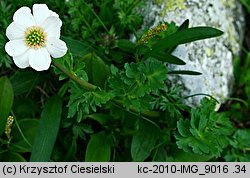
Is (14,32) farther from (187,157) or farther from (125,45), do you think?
(187,157)

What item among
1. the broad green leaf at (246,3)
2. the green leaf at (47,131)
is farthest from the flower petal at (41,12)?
the broad green leaf at (246,3)

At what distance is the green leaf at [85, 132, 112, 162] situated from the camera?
1776 millimetres

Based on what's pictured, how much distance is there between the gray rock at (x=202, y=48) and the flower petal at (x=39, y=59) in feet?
2.25

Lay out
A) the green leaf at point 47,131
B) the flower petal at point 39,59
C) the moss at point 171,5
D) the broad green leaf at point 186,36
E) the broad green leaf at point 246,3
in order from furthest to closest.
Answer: the broad green leaf at point 246,3, the moss at point 171,5, the green leaf at point 47,131, the broad green leaf at point 186,36, the flower petal at point 39,59

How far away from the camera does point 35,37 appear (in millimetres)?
1306

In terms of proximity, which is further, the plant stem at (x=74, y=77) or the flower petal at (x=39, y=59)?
the plant stem at (x=74, y=77)

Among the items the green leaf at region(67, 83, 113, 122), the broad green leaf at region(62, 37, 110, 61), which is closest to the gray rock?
the broad green leaf at region(62, 37, 110, 61)

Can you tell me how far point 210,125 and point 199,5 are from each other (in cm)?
55

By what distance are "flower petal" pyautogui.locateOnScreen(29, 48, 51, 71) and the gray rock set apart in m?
0.69

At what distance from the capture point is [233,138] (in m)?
1.88

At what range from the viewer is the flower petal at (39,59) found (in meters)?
1.26

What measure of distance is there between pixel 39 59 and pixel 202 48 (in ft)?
2.76

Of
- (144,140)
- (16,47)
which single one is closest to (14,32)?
(16,47)

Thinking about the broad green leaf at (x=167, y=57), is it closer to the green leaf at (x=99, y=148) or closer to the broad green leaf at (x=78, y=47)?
the broad green leaf at (x=78, y=47)
